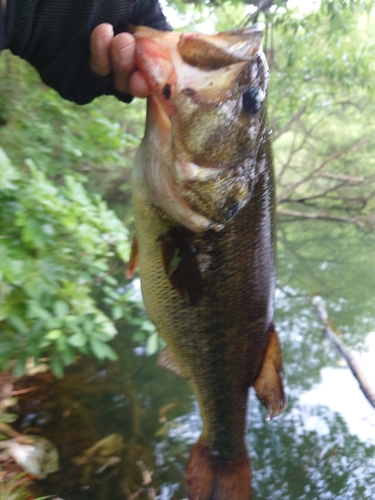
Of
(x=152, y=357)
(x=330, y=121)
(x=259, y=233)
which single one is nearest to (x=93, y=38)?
(x=259, y=233)

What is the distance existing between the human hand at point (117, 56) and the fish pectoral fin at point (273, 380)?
1.04 meters

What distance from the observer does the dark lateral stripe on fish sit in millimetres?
1306

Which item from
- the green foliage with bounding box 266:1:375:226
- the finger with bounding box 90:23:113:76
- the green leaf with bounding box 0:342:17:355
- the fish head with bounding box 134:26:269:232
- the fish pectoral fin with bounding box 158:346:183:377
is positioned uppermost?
the green foliage with bounding box 266:1:375:226

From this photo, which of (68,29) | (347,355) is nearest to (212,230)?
(68,29)

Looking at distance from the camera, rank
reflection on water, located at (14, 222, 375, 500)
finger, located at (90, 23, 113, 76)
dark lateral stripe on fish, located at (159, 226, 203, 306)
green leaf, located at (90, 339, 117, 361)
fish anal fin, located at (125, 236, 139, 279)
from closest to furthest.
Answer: finger, located at (90, 23, 113, 76), dark lateral stripe on fish, located at (159, 226, 203, 306), fish anal fin, located at (125, 236, 139, 279), green leaf, located at (90, 339, 117, 361), reflection on water, located at (14, 222, 375, 500)

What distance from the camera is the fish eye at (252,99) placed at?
1135mm

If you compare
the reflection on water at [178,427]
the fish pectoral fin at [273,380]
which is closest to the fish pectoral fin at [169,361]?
the fish pectoral fin at [273,380]

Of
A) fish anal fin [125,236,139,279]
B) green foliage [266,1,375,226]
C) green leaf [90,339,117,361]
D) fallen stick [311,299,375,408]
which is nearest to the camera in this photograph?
fish anal fin [125,236,139,279]

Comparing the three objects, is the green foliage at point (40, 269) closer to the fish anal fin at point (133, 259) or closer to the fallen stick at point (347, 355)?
the fish anal fin at point (133, 259)

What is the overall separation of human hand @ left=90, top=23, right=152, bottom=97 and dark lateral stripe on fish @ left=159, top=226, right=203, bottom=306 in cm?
46

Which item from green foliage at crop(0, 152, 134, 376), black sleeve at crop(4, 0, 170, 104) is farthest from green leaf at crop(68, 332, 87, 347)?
black sleeve at crop(4, 0, 170, 104)

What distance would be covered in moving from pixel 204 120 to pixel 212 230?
368 mm

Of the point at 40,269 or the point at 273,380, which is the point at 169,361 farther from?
the point at 40,269

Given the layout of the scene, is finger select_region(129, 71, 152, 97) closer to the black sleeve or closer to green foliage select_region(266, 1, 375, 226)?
the black sleeve
